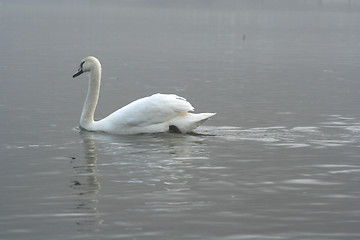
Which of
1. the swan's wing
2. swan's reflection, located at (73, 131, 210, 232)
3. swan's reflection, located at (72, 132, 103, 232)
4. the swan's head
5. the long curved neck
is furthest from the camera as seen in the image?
the swan's head

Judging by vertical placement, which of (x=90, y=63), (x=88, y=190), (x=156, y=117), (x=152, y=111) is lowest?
(x=88, y=190)

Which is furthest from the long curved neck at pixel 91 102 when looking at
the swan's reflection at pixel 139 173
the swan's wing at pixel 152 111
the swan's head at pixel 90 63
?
the swan's wing at pixel 152 111

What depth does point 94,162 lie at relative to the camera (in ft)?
46.8

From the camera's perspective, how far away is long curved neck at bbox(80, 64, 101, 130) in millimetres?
17562

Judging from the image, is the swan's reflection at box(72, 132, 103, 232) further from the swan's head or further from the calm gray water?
the swan's head

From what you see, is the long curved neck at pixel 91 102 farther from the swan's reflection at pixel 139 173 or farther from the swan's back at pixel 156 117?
the swan's back at pixel 156 117

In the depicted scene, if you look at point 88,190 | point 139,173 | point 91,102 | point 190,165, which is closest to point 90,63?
point 91,102

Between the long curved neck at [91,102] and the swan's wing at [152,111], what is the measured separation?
3.30 feet

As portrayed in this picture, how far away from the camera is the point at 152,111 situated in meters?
16.5

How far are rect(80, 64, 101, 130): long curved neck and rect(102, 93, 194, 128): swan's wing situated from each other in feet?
3.30

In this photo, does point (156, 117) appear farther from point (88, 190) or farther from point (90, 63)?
point (88, 190)

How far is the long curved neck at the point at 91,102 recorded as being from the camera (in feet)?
57.6

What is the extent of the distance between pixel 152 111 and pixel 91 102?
1.90m

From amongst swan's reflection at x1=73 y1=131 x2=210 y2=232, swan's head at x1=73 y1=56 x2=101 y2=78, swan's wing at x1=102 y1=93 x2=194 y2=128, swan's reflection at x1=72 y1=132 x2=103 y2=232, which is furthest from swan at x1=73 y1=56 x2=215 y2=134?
swan's head at x1=73 y1=56 x2=101 y2=78
